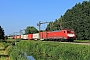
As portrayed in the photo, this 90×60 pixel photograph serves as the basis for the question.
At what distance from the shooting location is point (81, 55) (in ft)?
61.5

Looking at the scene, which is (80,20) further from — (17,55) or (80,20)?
(17,55)

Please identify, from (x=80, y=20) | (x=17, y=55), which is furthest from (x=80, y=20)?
(x=17, y=55)

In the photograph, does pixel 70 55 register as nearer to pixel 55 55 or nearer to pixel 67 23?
pixel 55 55

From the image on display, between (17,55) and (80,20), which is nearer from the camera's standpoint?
(17,55)

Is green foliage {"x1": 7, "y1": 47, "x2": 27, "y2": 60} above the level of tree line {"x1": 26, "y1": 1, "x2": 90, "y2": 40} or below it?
below

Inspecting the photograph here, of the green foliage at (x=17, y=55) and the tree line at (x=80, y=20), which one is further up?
the tree line at (x=80, y=20)

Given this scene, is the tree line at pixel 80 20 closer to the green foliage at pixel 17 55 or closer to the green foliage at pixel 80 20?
the green foliage at pixel 80 20

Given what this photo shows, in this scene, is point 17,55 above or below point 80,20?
below

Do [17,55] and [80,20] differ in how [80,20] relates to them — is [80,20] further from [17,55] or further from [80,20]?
[17,55]

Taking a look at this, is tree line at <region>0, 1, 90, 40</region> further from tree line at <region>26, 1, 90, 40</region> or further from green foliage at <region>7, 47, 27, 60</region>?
green foliage at <region>7, 47, 27, 60</region>

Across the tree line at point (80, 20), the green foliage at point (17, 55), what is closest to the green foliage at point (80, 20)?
the tree line at point (80, 20)

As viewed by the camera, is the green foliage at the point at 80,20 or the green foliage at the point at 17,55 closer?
the green foliage at the point at 17,55

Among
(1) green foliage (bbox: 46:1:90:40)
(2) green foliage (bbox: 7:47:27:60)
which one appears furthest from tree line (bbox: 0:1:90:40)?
(2) green foliage (bbox: 7:47:27:60)

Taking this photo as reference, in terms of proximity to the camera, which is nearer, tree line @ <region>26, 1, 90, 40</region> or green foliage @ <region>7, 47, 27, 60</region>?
green foliage @ <region>7, 47, 27, 60</region>
